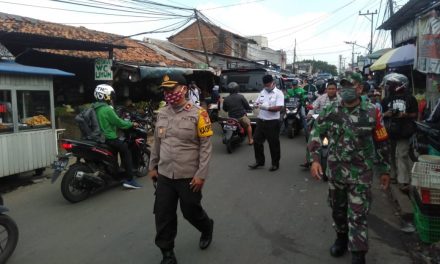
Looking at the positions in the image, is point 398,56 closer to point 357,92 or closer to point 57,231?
point 357,92

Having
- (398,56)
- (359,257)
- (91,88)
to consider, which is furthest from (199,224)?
(91,88)

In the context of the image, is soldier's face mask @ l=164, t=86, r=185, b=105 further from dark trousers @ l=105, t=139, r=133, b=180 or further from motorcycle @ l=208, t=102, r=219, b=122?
motorcycle @ l=208, t=102, r=219, b=122

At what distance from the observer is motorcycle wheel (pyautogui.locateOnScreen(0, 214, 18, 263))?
409cm

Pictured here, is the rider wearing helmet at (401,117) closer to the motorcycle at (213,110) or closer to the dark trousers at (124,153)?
the dark trousers at (124,153)

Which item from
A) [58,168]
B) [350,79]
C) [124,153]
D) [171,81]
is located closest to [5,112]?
[58,168]

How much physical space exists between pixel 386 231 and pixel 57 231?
3.97 m

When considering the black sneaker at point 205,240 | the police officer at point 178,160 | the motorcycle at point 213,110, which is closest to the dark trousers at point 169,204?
the police officer at point 178,160

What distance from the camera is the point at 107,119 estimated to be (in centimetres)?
659

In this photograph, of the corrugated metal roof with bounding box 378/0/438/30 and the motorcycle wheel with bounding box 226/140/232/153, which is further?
the corrugated metal roof with bounding box 378/0/438/30

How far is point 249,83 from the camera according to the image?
13.7 meters

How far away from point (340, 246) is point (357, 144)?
3.52 feet

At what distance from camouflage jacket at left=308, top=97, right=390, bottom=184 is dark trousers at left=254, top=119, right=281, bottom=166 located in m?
4.10

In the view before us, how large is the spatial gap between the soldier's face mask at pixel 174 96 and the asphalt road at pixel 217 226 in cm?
156

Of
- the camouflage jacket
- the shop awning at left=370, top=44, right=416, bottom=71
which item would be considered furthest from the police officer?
the shop awning at left=370, top=44, right=416, bottom=71
